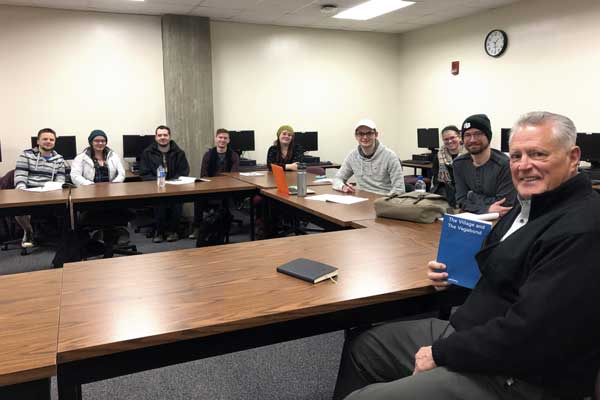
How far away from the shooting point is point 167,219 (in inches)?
215

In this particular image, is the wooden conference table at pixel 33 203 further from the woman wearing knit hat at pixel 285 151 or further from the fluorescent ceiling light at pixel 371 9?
the fluorescent ceiling light at pixel 371 9

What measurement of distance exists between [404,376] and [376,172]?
8.30ft

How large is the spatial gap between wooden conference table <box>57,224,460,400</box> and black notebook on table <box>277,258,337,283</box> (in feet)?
0.09

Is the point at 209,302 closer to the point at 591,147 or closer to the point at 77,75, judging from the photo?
the point at 591,147

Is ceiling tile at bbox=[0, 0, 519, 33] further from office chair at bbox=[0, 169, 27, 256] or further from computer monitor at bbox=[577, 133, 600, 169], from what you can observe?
office chair at bbox=[0, 169, 27, 256]

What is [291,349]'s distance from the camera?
265 centimetres

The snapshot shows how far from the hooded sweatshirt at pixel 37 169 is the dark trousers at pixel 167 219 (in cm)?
106

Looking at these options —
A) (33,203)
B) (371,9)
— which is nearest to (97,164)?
(33,203)

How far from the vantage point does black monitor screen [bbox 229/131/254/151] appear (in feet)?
21.7

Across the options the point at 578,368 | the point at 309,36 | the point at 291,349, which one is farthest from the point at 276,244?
the point at 309,36

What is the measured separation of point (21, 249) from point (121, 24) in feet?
10.2

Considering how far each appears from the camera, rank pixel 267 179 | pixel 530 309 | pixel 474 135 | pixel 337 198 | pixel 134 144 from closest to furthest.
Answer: pixel 530 309 → pixel 474 135 → pixel 337 198 → pixel 267 179 → pixel 134 144

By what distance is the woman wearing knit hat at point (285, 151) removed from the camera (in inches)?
213

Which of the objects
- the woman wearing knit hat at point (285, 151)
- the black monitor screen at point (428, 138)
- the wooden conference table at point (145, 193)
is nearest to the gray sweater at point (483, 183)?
the wooden conference table at point (145, 193)
